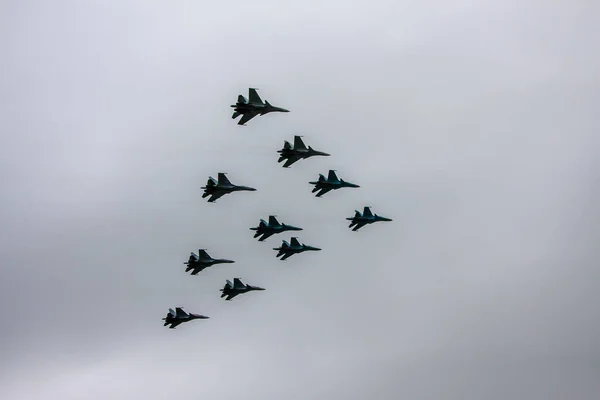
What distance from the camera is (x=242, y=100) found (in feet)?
650
